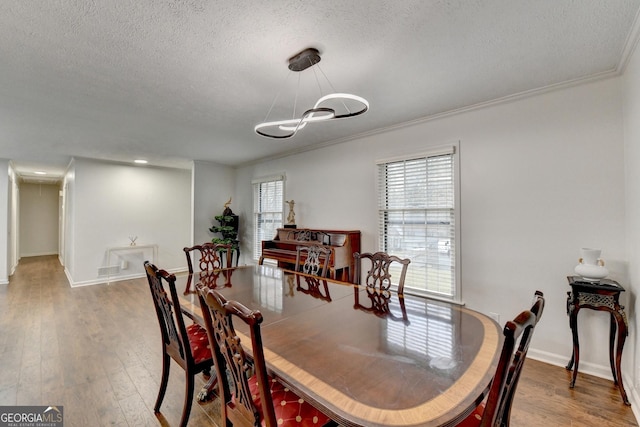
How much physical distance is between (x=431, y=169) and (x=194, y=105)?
2756 mm

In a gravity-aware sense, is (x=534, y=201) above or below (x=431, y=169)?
below

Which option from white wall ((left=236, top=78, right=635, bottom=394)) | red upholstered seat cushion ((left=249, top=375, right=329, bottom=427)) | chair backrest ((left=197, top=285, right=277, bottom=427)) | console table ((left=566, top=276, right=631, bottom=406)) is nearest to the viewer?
chair backrest ((left=197, top=285, right=277, bottom=427))

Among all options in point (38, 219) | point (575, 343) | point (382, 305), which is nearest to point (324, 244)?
point (382, 305)

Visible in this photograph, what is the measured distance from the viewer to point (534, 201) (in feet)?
8.73

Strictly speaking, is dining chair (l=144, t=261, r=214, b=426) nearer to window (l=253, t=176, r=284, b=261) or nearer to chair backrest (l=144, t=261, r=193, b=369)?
chair backrest (l=144, t=261, r=193, b=369)

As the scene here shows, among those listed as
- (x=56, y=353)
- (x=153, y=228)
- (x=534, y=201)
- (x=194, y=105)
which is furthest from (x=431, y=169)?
(x=153, y=228)

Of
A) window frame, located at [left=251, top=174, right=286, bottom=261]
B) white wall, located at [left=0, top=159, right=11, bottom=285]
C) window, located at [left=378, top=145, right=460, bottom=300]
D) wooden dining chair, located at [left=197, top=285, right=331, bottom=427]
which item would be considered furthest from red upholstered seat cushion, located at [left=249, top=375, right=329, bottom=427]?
white wall, located at [left=0, top=159, right=11, bottom=285]

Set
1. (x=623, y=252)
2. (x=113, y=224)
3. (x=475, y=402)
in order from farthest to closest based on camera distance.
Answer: (x=113, y=224)
(x=623, y=252)
(x=475, y=402)

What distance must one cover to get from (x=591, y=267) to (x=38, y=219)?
13062 millimetres

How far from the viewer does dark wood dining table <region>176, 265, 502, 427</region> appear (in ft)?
3.01

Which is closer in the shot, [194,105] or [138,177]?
[194,105]

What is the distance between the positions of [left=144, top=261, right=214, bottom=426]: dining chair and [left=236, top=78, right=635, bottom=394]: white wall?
2577 millimetres

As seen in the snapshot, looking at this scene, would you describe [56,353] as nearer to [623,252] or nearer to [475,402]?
[475,402]

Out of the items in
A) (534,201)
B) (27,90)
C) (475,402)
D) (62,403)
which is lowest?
(62,403)
